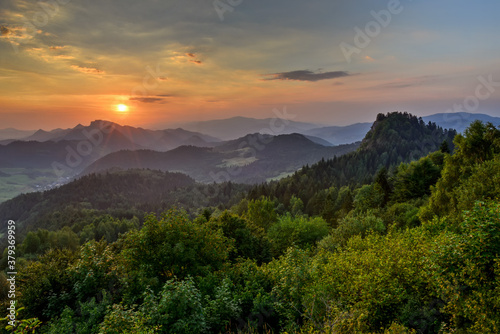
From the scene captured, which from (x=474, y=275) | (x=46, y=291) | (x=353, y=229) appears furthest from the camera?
(x=353, y=229)

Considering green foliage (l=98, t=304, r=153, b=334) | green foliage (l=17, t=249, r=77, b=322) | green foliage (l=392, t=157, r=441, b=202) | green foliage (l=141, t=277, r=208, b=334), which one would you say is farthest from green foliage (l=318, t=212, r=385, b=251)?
green foliage (l=98, t=304, r=153, b=334)

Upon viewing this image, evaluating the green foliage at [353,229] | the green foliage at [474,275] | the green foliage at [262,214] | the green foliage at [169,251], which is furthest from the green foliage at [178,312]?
the green foliage at [262,214]

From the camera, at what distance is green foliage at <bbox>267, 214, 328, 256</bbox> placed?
67000mm

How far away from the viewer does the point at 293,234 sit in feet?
218

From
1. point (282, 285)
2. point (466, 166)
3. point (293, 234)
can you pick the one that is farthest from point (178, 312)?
point (293, 234)

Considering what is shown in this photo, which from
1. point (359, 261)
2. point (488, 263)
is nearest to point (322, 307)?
point (359, 261)

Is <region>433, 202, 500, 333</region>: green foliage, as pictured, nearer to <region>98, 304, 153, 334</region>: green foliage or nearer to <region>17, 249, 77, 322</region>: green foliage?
<region>98, 304, 153, 334</region>: green foliage

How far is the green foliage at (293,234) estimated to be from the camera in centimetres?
6700

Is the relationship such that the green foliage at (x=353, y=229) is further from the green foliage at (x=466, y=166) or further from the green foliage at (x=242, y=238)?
the green foliage at (x=242, y=238)

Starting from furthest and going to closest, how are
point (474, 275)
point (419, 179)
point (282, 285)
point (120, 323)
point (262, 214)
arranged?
point (262, 214)
point (419, 179)
point (282, 285)
point (120, 323)
point (474, 275)

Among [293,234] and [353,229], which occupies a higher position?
[353,229]

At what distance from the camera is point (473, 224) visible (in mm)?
15398

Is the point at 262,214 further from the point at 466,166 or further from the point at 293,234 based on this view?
the point at 466,166

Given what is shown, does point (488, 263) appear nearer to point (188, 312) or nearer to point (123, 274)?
point (188, 312)
